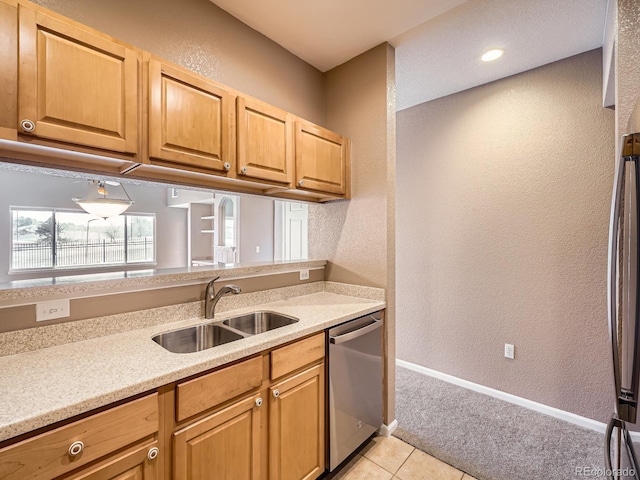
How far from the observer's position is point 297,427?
4.97 feet

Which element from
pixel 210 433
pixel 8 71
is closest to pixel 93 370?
pixel 210 433

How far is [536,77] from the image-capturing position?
237 cm

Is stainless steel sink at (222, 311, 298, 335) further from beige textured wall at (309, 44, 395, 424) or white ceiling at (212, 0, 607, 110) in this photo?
white ceiling at (212, 0, 607, 110)

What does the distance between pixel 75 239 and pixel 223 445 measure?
17.7ft

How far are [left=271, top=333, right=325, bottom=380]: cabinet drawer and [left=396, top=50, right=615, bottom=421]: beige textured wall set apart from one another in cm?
173

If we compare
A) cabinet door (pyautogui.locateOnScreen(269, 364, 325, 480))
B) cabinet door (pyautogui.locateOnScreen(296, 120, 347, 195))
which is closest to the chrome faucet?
cabinet door (pyautogui.locateOnScreen(269, 364, 325, 480))

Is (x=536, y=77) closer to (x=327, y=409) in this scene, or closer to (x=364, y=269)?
(x=364, y=269)

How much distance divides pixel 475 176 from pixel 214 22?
2344 millimetres

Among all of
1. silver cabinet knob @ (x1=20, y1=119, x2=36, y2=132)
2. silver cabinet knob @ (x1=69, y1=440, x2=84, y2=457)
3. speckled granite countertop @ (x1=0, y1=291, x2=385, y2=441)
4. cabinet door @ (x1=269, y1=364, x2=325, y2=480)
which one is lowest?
cabinet door @ (x1=269, y1=364, x2=325, y2=480)

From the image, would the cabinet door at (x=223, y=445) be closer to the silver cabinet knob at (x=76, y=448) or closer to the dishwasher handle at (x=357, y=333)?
the silver cabinet knob at (x=76, y=448)

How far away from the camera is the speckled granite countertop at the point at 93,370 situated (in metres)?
0.83

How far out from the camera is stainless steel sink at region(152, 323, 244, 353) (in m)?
1.54

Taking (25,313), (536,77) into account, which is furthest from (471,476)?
(536,77)

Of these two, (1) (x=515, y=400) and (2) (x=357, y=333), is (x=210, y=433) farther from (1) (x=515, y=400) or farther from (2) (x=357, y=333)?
(1) (x=515, y=400)
